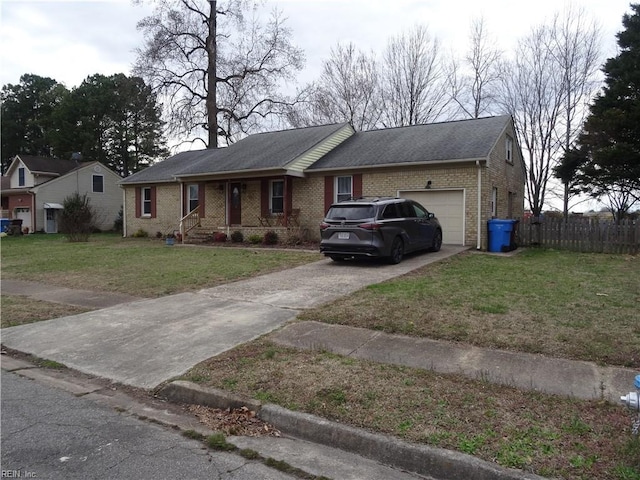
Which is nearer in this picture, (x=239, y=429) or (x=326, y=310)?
(x=239, y=429)

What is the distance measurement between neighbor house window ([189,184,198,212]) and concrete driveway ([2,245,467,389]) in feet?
Result: 46.7

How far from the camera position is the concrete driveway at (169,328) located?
534 cm

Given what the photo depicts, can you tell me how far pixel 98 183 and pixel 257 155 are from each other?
21763 millimetres

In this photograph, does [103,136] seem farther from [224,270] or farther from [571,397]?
[571,397]

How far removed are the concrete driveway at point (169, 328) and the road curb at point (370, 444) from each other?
1.01 m

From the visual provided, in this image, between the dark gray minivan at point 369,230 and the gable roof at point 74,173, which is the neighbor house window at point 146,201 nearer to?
the gable roof at point 74,173

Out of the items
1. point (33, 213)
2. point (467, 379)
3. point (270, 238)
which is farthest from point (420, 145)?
point (33, 213)

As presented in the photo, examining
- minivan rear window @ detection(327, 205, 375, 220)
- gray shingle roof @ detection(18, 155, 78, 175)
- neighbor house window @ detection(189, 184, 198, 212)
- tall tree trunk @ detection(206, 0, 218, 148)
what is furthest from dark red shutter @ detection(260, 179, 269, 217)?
gray shingle roof @ detection(18, 155, 78, 175)

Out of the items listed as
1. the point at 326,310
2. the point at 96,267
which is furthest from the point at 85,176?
the point at 326,310

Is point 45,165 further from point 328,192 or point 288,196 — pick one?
point 328,192

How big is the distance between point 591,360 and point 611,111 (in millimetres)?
20201

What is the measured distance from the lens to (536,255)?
14047 millimetres

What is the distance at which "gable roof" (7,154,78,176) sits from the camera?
33.6 m

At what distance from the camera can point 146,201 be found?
1022 inches
